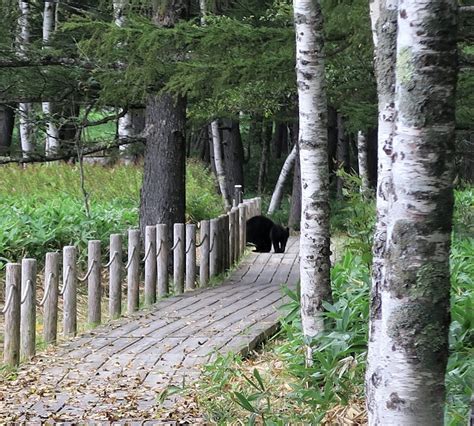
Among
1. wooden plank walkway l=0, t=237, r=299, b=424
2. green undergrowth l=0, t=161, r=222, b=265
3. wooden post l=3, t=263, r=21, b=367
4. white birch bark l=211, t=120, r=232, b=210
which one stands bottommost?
wooden plank walkway l=0, t=237, r=299, b=424

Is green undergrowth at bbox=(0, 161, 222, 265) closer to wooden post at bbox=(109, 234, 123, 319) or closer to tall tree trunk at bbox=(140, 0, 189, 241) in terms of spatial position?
tall tree trunk at bbox=(140, 0, 189, 241)

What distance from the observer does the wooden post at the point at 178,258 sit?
12070 mm

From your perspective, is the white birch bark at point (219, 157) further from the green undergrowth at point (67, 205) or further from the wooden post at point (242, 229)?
the wooden post at point (242, 229)

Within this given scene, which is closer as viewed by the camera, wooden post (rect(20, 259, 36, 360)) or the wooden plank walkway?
the wooden plank walkway

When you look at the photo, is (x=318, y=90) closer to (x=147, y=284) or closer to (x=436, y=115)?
(x=436, y=115)

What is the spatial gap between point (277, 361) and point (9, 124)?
28.3 metres

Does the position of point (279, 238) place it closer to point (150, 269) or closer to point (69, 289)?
point (150, 269)

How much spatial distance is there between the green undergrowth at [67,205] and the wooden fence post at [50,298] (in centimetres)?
367

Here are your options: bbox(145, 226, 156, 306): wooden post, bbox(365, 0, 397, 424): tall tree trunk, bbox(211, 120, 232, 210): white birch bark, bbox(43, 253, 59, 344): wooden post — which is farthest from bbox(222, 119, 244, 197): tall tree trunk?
bbox(365, 0, 397, 424): tall tree trunk

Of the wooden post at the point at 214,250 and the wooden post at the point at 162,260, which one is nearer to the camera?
the wooden post at the point at 162,260

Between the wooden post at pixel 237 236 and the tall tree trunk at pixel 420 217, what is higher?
the tall tree trunk at pixel 420 217

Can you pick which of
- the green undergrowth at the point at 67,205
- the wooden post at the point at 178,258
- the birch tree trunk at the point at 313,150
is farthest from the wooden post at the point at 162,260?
the birch tree trunk at the point at 313,150

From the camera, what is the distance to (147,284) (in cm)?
1124

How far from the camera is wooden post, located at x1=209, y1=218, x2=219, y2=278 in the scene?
1348 cm
